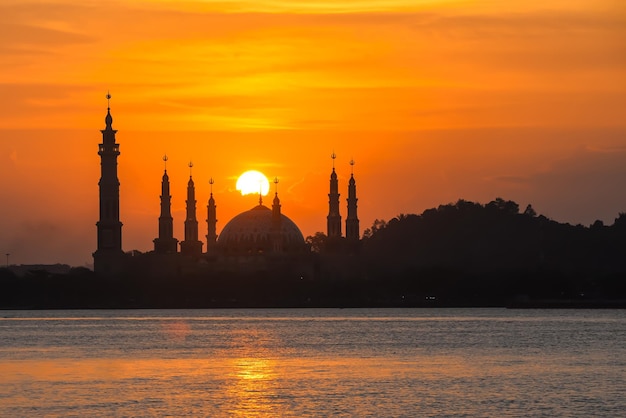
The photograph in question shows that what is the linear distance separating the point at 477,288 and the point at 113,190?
45.4 meters

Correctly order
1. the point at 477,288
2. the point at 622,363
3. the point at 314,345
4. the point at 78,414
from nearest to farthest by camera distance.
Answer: the point at 78,414 < the point at 622,363 < the point at 314,345 < the point at 477,288

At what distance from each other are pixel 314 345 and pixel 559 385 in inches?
1336

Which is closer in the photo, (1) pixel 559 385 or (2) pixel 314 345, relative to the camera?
(1) pixel 559 385

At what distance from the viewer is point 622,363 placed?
269 feet

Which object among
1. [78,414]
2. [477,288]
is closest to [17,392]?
[78,414]

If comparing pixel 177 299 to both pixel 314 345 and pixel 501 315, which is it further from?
pixel 314 345

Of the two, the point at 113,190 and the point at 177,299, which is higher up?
the point at 113,190

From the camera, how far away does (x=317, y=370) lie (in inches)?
3103

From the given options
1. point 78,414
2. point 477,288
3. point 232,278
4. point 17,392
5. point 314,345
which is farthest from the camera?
point 232,278

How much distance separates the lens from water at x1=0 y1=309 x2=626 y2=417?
6147 centimetres

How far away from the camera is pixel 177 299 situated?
198 meters

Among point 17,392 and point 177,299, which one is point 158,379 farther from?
point 177,299

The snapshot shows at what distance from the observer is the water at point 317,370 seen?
6147cm

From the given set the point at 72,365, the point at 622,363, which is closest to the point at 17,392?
the point at 72,365
